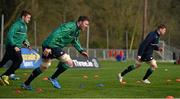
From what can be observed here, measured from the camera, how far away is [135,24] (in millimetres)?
61531

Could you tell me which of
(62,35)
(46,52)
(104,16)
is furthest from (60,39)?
(104,16)

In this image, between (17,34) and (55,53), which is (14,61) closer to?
(17,34)

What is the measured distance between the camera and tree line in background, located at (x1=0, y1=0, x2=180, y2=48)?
47.7m

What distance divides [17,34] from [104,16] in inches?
1821

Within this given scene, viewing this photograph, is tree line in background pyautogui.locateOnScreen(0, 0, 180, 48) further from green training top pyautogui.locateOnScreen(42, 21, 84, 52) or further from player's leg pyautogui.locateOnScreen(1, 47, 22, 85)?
green training top pyautogui.locateOnScreen(42, 21, 84, 52)

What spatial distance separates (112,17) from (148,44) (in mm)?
45805

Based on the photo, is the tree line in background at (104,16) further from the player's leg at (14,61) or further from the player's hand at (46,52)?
the player's hand at (46,52)

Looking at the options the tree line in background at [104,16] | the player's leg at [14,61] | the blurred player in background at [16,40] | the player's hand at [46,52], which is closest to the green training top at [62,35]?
the player's hand at [46,52]

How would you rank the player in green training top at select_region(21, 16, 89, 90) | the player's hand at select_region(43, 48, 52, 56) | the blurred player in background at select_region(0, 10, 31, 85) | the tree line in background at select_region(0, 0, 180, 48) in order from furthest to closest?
the tree line in background at select_region(0, 0, 180, 48) → the blurred player in background at select_region(0, 10, 31, 85) → the player in green training top at select_region(21, 16, 89, 90) → the player's hand at select_region(43, 48, 52, 56)

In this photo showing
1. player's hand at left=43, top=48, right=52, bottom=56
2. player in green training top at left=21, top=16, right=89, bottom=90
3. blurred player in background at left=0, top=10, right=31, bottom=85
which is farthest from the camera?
blurred player in background at left=0, top=10, right=31, bottom=85

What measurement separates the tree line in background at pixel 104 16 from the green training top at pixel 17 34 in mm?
33632

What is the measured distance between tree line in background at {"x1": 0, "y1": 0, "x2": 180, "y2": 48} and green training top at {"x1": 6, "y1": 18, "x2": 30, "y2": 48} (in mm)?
33632

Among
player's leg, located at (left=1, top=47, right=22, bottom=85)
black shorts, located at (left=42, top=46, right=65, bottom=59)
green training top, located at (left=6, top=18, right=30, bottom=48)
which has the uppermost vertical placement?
green training top, located at (left=6, top=18, right=30, bottom=48)

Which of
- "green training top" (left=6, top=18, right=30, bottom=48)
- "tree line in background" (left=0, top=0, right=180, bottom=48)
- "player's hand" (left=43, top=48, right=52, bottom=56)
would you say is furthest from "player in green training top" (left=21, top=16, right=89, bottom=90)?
"tree line in background" (left=0, top=0, right=180, bottom=48)
